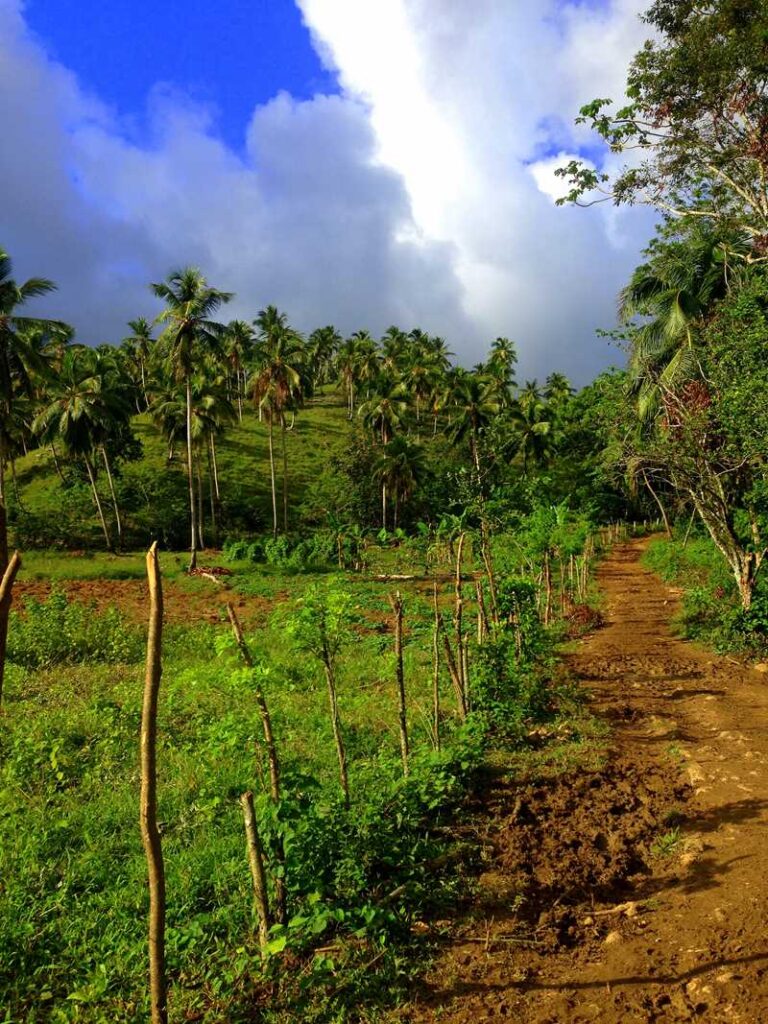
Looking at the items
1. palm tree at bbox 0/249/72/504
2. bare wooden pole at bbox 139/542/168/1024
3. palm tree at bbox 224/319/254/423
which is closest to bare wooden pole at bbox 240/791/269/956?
bare wooden pole at bbox 139/542/168/1024

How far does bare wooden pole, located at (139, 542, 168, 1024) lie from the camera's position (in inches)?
128

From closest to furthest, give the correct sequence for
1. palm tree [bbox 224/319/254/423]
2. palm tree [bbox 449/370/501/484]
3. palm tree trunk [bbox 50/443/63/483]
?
palm tree [bbox 449/370/501/484] → palm tree trunk [bbox 50/443/63/483] → palm tree [bbox 224/319/254/423]

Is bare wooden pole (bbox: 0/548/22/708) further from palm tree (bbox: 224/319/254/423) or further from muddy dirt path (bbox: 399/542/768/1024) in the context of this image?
palm tree (bbox: 224/319/254/423)

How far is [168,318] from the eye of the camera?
2919 cm

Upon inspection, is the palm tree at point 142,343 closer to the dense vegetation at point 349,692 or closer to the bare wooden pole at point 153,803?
the dense vegetation at point 349,692

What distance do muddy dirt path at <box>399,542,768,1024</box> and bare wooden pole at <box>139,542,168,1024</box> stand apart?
5.17ft

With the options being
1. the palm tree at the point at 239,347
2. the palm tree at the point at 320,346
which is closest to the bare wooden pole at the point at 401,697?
the palm tree at the point at 239,347

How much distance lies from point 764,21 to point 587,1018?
489 inches

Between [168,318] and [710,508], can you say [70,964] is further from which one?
[168,318]

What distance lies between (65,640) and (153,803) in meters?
12.9

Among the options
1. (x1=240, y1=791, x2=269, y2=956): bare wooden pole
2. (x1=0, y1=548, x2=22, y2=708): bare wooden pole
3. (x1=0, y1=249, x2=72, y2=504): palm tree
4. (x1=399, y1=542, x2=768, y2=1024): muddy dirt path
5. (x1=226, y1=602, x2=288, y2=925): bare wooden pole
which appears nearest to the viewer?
(x1=0, y1=548, x2=22, y2=708): bare wooden pole

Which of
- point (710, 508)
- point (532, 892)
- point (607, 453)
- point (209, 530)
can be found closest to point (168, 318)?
point (209, 530)

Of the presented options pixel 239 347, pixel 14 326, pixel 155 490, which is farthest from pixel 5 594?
pixel 239 347

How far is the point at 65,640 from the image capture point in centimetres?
1459
